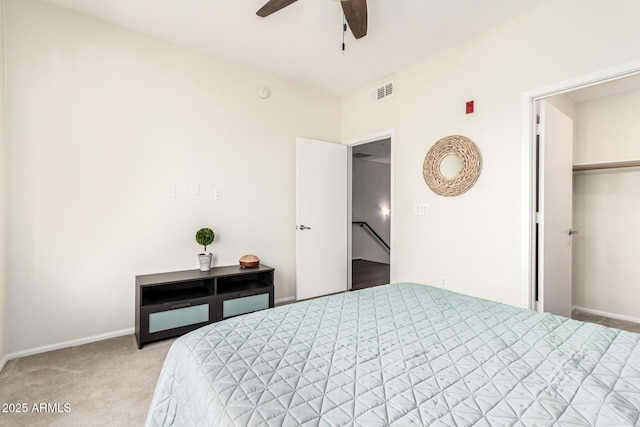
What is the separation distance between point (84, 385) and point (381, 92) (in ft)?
12.7

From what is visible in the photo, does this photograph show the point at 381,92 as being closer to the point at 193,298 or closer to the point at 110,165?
the point at 110,165

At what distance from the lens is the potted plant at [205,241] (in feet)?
9.80

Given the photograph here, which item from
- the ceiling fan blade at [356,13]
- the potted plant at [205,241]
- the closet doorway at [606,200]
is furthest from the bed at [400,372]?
the closet doorway at [606,200]

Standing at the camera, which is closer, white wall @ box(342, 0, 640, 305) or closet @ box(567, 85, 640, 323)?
white wall @ box(342, 0, 640, 305)

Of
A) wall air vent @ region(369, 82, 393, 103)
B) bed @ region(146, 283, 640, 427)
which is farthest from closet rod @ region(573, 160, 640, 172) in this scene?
bed @ region(146, 283, 640, 427)

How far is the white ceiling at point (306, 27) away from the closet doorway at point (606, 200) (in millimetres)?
1340

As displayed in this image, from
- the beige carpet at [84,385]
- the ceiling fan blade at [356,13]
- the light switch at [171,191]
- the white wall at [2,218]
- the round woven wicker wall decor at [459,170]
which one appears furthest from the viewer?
the light switch at [171,191]

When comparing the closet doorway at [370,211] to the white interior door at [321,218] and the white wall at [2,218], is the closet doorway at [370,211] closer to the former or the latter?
the white interior door at [321,218]

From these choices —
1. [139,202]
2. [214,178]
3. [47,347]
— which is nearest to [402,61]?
[214,178]

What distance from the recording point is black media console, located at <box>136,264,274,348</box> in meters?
2.54

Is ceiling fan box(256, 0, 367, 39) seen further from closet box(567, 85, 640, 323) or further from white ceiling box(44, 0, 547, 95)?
closet box(567, 85, 640, 323)

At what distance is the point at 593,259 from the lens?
349 centimetres

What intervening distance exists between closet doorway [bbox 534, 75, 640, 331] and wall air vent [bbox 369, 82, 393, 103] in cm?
165

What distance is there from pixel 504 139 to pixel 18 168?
388cm
